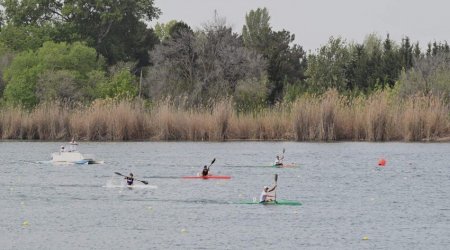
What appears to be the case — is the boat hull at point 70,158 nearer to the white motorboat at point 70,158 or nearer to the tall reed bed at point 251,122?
the white motorboat at point 70,158

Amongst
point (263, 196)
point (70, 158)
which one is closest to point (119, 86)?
point (70, 158)

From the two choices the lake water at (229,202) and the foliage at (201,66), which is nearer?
the lake water at (229,202)

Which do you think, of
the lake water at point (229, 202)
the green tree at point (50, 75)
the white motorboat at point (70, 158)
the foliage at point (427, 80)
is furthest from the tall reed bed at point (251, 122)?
the white motorboat at point (70, 158)

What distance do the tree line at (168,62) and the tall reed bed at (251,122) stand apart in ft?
27.3

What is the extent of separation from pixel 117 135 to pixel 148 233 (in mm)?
41336

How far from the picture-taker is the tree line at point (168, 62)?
96125 mm

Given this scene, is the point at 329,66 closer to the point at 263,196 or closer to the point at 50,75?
the point at 50,75

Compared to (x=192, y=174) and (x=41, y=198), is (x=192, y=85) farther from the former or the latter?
(x=41, y=198)

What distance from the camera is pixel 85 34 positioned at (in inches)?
4788

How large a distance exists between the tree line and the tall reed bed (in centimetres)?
833

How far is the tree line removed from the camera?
3784 inches

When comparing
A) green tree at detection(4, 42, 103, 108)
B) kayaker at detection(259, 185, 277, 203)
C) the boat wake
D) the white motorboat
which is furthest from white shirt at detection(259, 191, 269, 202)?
green tree at detection(4, 42, 103, 108)

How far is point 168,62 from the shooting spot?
10669cm

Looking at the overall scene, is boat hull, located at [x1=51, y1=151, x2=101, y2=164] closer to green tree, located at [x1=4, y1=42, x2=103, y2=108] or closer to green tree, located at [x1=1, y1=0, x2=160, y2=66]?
green tree, located at [x1=4, y1=42, x2=103, y2=108]
